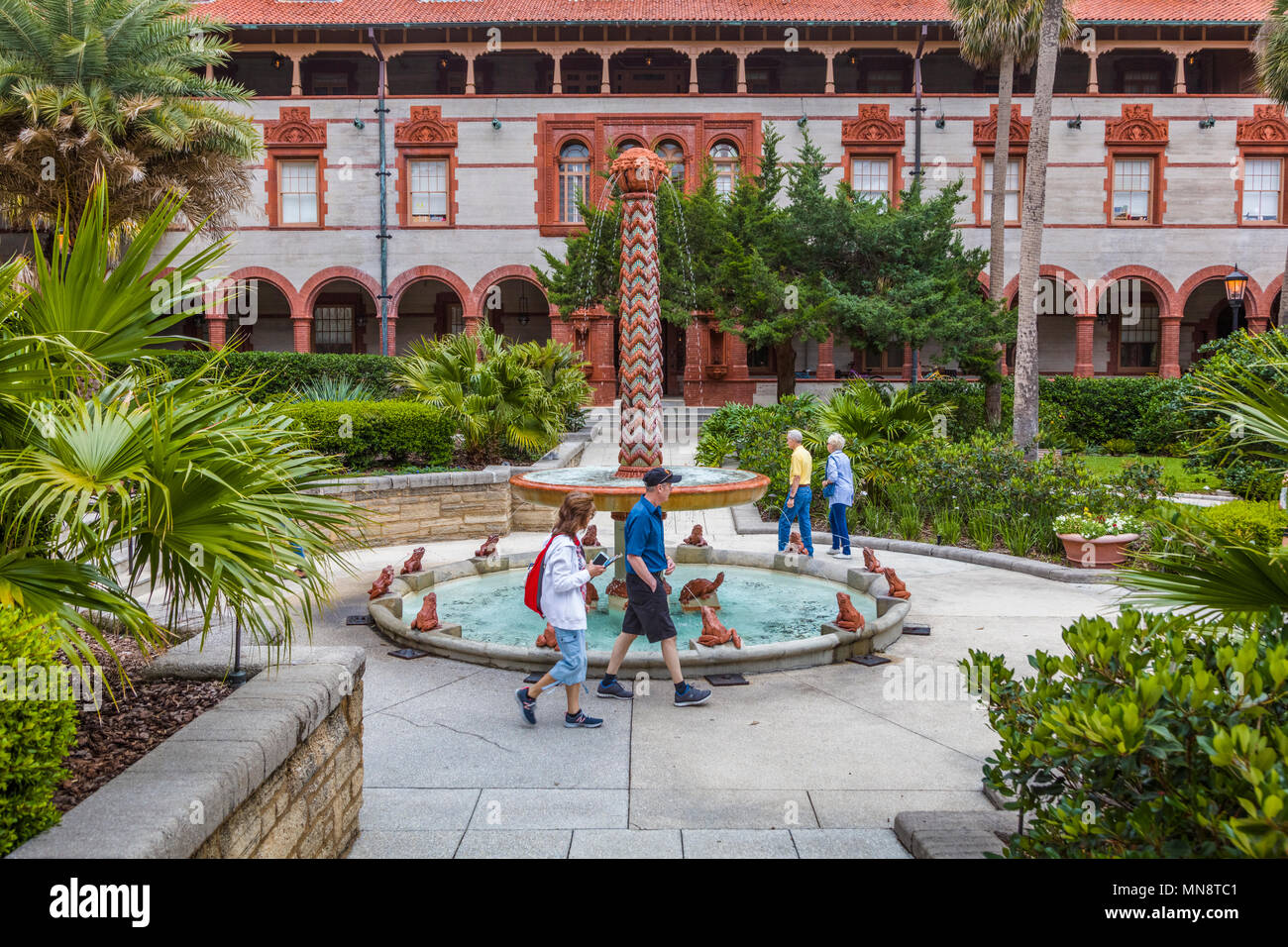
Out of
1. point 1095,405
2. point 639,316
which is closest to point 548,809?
point 639,316

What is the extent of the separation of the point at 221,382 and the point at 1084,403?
87.1 ft

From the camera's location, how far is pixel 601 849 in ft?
14.0

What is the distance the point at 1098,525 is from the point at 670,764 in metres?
7.56

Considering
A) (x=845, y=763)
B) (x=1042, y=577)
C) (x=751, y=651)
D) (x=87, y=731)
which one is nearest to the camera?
(x=87, y=731)

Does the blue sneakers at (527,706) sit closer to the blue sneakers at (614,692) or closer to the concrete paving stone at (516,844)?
the blue sneakers at (614,692)

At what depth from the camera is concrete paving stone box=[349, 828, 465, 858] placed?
4.32 m

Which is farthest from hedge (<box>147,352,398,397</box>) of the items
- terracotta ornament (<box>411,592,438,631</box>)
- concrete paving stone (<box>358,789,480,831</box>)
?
concrete paving stone (<box>358,789,480,831</box>)

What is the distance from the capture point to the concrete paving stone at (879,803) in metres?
4.77

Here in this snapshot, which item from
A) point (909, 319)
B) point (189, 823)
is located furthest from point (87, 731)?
point (909, 319)

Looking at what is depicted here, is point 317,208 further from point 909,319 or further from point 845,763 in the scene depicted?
point 845,763

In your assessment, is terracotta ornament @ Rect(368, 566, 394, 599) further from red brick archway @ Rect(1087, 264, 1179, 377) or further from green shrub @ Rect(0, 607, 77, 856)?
red brick archway @ Rect(1087, 264, 1179, 377)

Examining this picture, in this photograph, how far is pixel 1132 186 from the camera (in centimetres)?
3122

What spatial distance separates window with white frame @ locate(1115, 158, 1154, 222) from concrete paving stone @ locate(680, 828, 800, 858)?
32166 millimetres
